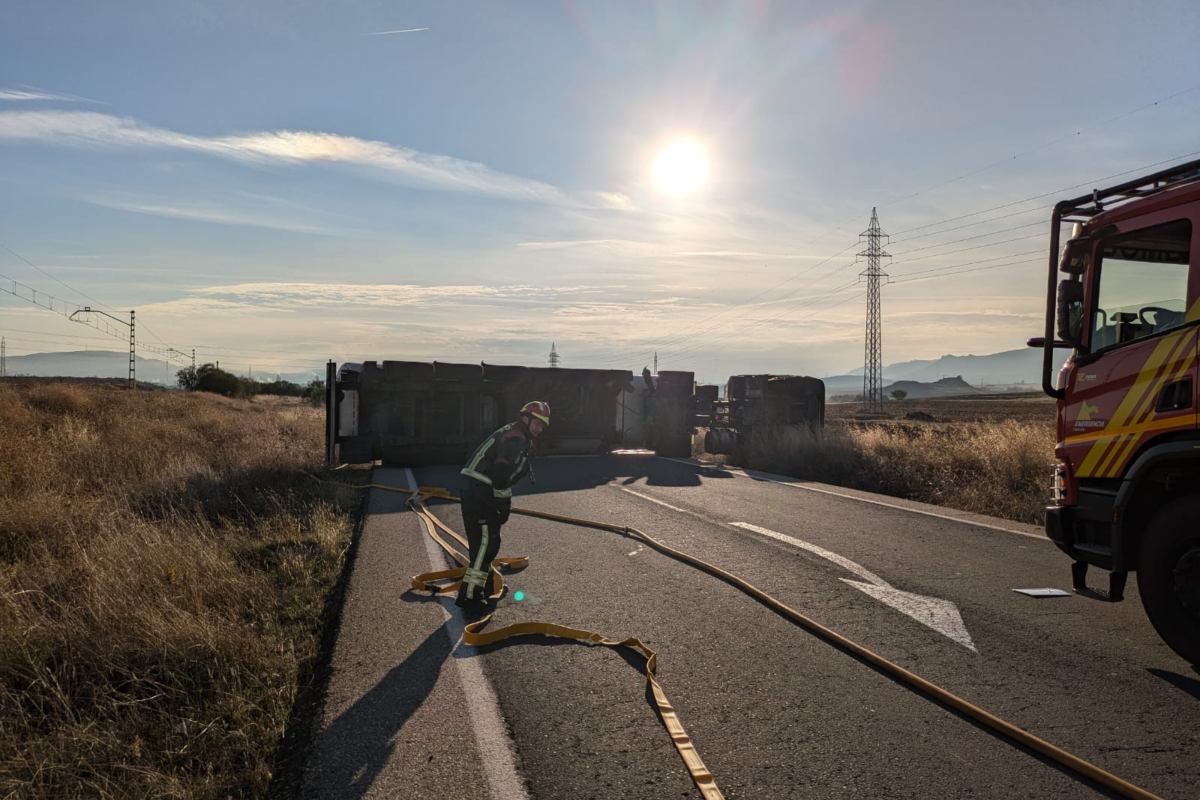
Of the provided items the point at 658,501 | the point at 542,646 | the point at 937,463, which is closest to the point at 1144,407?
the point at 542,646

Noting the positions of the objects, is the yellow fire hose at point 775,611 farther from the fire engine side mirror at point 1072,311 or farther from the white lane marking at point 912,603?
the fire engine side mirror at point 1072,311

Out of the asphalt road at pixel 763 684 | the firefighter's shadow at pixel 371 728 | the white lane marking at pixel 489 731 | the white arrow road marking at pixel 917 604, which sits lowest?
the firefighter's shadow at pixel 371 728

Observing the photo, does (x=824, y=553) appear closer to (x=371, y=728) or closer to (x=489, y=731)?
(x=489, y=731)

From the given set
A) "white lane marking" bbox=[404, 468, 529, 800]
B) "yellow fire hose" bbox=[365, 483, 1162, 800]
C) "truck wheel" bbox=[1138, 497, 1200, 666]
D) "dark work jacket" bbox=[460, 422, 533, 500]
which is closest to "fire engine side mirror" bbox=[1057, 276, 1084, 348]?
Result: "truck wheel" bbox=[1138, 497, 1200, 666]

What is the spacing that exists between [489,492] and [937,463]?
34.1ft

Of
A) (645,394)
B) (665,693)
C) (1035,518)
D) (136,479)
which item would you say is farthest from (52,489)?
(645,394)

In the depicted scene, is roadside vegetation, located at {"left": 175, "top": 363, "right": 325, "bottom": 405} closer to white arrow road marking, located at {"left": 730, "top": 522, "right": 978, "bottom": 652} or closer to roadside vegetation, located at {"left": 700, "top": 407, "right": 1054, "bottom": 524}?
roadside vegetation, located at {"left": 700, "top": 407, "right": 1054, "bottom": 524}

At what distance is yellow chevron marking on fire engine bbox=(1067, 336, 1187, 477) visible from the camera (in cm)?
501

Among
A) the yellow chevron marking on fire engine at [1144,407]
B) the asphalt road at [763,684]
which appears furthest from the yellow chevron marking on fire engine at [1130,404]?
the asphalt road at [763,684]

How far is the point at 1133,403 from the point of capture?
17.1 ft

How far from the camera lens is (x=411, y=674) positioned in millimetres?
4723

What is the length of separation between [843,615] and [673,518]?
474 cm

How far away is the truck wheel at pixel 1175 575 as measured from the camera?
4.70 meters

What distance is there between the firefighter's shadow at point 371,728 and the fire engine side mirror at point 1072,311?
16.2 ft
